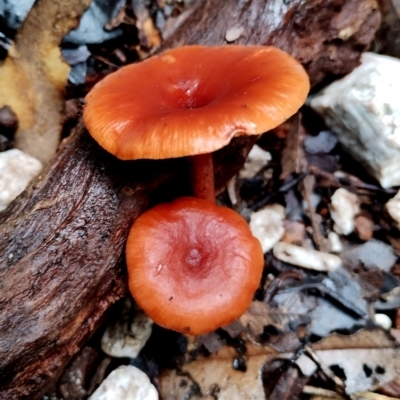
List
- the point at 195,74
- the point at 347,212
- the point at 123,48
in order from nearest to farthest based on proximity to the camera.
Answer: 1. the point at 195,74
2. the point at 347,212
3. the point at 123,48

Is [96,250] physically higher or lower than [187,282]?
higher

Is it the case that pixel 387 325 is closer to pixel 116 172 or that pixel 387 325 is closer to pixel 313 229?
pixel 313 229

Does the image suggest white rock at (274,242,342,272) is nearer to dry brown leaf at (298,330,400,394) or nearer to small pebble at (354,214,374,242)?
small pebble at (354,214,374,242)

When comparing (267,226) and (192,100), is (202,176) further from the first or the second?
(267,226)

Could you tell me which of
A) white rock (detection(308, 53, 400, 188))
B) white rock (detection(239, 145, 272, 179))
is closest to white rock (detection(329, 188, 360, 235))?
white rock (detection(308, 53, 400, 188))

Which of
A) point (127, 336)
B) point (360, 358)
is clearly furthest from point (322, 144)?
Result: point (127, 336)

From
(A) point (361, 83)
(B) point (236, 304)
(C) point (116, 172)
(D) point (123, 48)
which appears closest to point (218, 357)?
(B) point (236, 304)

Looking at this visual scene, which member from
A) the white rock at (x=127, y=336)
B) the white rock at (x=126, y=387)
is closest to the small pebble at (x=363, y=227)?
the white rock at (x=127, y=336)
